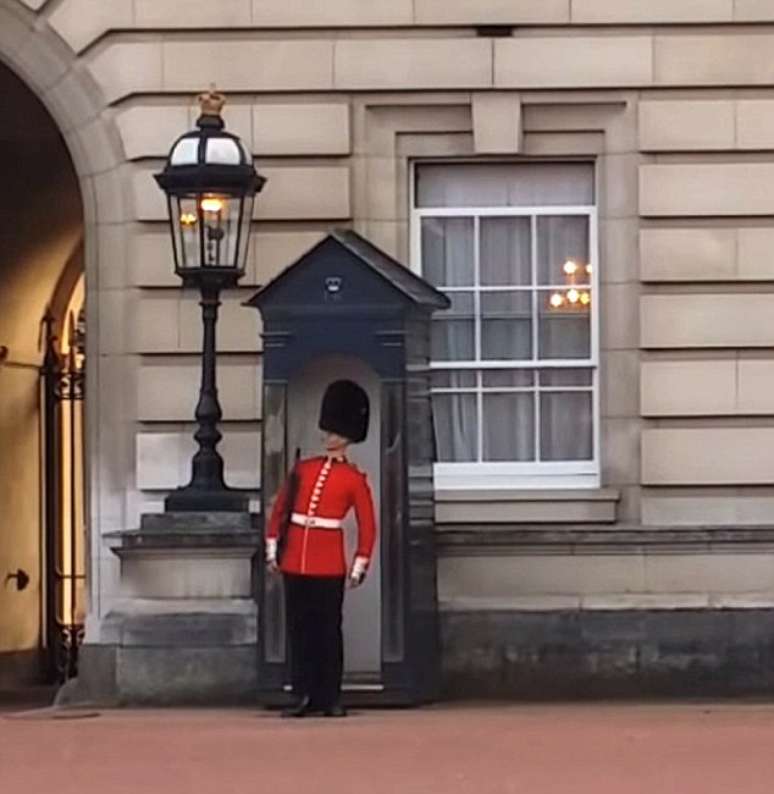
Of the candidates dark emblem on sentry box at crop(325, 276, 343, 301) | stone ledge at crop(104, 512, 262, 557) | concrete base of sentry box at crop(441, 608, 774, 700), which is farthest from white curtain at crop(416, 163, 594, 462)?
dark emblem on sentry box at crop(325, 276, 343, 301)

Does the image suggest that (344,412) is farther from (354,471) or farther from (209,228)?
(209,228)

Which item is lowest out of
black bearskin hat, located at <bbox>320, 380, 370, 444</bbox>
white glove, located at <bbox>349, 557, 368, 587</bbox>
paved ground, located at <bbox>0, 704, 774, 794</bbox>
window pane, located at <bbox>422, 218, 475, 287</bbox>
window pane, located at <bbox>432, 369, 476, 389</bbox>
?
paved ground, located at <bbox>0, 704, 774, 794</bbox>

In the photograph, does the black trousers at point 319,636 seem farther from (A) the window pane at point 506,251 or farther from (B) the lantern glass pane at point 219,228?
(A) the window pane at point 506,251

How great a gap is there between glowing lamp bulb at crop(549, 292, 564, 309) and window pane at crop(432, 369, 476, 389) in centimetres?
→ 55

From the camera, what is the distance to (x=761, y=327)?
16516 mm

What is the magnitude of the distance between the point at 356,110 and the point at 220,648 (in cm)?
293

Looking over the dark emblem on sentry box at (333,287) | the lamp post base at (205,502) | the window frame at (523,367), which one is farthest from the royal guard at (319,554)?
the window frame at (523,367)

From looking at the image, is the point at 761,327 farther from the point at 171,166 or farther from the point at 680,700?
the point at 171,166

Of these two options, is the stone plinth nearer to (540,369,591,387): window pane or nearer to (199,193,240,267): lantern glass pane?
(199,193,240,267): lantern glass pane

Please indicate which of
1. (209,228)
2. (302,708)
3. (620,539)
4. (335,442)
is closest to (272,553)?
(335,442)

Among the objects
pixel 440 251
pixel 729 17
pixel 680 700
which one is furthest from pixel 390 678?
pixel 729 17

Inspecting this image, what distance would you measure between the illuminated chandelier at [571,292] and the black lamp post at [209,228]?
1847 mm

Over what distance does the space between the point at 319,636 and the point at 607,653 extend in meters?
1.85

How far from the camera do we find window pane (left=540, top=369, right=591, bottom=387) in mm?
16953
